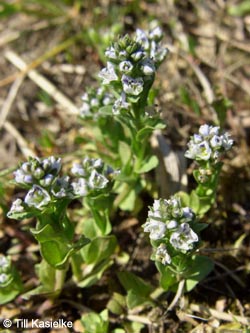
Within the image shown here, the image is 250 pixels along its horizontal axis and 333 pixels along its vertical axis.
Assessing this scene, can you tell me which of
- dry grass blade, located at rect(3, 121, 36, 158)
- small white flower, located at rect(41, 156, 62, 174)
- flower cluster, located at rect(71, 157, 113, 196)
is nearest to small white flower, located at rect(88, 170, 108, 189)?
flower cluster, located at rect(71, 157, 113, 196)

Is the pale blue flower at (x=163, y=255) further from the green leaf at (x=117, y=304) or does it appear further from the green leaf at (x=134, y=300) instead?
the green leaf at (x=117, y=304)

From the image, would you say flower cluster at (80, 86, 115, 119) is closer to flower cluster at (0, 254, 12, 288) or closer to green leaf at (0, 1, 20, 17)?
flower cluster at (0, 254, 12, 288)

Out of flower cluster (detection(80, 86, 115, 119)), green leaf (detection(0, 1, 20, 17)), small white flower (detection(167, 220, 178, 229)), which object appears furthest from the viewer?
green leaf (detection(0, 1, 20, 17))

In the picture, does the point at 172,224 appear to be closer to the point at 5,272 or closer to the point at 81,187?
the point at 81,187

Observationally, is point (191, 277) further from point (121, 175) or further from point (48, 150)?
point (48, 150)

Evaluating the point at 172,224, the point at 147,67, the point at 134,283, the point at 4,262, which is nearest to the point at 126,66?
the point at 147,67

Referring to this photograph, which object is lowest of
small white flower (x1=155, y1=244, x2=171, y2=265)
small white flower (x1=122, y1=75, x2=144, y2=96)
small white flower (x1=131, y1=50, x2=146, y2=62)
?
small white flower (x1=155, y1=244, x2=171, y2=265)

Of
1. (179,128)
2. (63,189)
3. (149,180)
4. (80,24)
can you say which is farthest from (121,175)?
(80,24)
